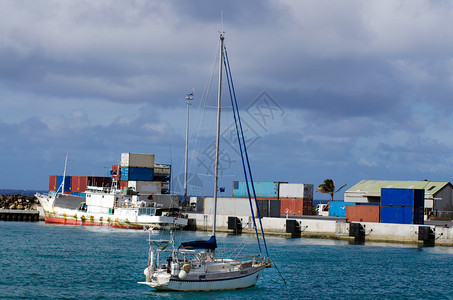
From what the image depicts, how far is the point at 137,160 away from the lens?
93.6 metres

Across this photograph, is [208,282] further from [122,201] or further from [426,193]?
[426,193]

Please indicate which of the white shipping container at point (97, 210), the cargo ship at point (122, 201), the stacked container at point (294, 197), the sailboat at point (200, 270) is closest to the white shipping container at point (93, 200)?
the cargo ship at point (122, 201)

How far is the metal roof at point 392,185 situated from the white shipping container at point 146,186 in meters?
29.4

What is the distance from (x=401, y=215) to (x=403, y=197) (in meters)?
1.92

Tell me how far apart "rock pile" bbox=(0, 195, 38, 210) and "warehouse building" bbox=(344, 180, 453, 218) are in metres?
51.6

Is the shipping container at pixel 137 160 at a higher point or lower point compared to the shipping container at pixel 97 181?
higher

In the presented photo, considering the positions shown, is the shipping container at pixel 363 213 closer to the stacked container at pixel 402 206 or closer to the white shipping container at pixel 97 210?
the stacked container at pixel 402 206

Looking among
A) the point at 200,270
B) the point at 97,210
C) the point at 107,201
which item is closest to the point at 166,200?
the point at 107,201

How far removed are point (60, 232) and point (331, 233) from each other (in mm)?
30274

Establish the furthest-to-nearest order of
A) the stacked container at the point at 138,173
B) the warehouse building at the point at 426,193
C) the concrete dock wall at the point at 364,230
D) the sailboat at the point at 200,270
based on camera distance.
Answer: the stacked container at the point at 138,173
the warehouse building at the point at 426,193
the concrete dock wall at the point at 364,230
the sailboat at the point at 200,270

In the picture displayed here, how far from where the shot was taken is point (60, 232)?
67062 millimetres

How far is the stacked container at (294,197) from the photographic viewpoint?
82.6m

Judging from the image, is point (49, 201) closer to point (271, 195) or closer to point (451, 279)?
point (271, 195)

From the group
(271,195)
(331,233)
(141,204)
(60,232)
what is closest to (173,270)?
(331,233)
